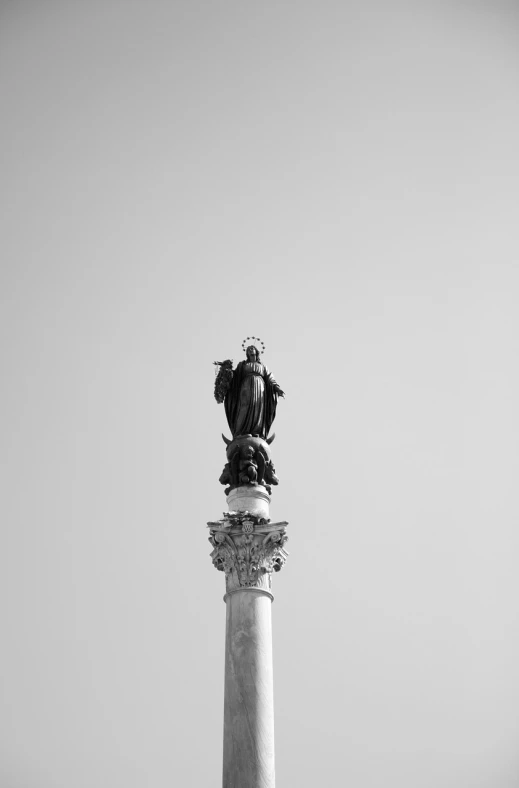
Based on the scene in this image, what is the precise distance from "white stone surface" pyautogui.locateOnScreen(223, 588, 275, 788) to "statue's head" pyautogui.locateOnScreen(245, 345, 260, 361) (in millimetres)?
6888

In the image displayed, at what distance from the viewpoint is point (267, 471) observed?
912 inches

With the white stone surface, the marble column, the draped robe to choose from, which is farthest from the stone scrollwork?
the draped robe

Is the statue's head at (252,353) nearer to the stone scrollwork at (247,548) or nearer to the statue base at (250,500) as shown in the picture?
the statue base at (250,500)

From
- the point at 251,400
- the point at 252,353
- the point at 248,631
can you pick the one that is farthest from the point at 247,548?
the point at 252,353

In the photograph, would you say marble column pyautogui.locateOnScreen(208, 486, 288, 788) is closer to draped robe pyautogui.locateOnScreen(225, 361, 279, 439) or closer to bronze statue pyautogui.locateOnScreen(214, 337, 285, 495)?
bronze statue pyautogui.locateOnScreen(214, 337, 285, 495)

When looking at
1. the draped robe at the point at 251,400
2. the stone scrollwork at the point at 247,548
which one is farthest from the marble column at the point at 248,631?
the draped robe at the point at 251,400

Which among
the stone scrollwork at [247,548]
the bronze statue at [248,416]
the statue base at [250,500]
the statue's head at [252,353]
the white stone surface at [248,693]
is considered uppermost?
the statue's head at [252,353]

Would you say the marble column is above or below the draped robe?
below

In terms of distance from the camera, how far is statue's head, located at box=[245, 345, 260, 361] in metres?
25.0

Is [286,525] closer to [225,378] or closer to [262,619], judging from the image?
[262,619]

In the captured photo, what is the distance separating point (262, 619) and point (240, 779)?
3.51 metres

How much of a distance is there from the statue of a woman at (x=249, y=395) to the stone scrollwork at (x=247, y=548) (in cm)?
288

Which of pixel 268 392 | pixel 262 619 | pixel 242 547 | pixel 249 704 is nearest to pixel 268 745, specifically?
pixel 249 704

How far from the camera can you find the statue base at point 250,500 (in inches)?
876
